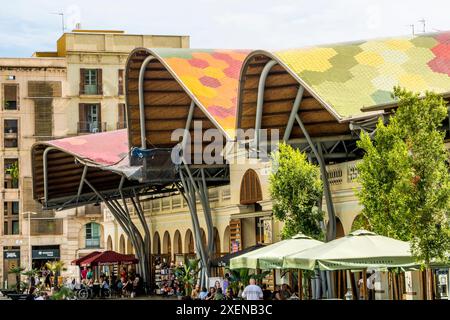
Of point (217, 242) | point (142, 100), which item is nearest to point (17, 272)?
point (217, 242)

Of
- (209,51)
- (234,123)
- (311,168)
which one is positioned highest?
(209,51)

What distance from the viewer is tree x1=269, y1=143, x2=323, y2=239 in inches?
1519

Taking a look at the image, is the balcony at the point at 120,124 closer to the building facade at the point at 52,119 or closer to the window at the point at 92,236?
the building facade at the point at 52,119

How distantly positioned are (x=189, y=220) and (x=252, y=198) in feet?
40.8

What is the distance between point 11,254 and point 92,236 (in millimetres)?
6418

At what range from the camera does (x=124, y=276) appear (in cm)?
6644

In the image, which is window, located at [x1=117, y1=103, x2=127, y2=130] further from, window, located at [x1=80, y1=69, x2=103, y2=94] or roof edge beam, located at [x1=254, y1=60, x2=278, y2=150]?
roof edge beam, located at [x1=254, y1=60, x2=278, y2=150]

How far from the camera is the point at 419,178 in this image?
27000 mm

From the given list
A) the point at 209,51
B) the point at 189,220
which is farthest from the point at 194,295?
the point at 189,220

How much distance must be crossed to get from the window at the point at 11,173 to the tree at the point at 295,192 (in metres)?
51.2

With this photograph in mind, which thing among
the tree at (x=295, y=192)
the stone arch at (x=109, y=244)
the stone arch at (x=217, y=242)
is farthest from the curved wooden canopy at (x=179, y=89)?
the stone arch at (x=109, y=244)

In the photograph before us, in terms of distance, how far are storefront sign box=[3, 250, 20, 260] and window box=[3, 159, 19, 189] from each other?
493 cm

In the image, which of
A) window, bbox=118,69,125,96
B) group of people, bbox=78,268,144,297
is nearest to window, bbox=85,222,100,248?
window, bbox=118,69,125,96

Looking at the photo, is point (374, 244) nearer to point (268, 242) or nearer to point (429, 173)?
point (429, 173)
